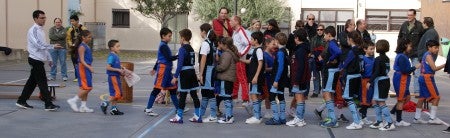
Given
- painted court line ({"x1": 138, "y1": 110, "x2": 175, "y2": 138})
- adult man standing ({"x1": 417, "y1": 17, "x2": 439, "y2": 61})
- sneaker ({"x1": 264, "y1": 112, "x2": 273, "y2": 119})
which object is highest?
Result: adult man standing ({"x1": 417, "y1": 17, "x2": 439, "y2": 61})

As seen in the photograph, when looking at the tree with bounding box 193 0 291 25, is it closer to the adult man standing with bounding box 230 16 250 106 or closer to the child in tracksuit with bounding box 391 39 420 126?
the adult man standing with bounding box 230 16 250 106

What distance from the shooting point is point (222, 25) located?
12.1 meters

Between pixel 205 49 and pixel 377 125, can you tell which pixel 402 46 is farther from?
pixel 205 49

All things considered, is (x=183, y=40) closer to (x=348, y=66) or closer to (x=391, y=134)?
(x=348, y=66)

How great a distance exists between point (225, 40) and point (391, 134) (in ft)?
8.85

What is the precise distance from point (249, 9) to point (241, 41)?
2346cm

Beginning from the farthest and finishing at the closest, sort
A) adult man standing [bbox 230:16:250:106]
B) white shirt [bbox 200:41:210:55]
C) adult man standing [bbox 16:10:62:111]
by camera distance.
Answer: adult man standing [bbox 230:16:250:106] < adult man standing [bbox 16:10:62:111] < white shirt [bbox 200:41:210:55]

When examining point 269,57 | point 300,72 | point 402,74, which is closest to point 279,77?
point 300,72

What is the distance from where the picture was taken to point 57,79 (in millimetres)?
16984

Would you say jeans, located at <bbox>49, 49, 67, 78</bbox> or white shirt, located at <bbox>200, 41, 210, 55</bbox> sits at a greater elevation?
white shirt, located at <bbox>200, 41, 210, 55</bbox>

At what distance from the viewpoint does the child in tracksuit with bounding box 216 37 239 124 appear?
975cm

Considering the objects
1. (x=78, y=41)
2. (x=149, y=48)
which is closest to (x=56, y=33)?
(x=78, y=41)

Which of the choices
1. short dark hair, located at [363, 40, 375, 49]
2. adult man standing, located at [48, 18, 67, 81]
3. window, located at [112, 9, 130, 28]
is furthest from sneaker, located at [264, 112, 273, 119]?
window, located at [112, 9, 130, 28]

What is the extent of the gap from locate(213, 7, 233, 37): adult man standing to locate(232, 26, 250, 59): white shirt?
0.34 m
